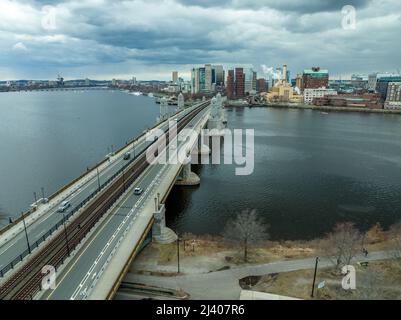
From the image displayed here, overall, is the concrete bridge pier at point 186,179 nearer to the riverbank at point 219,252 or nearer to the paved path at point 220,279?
the riverbank at point 219,252

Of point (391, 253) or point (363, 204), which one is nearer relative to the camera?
point (391, 253)

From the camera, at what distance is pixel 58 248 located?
2422cm

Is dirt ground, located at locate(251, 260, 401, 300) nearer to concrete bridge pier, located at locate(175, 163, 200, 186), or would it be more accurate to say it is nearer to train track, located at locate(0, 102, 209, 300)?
train track, located at locate(0, 102, 209, 300)

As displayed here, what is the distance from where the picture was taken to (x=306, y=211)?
133ft

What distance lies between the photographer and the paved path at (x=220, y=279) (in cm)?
2284

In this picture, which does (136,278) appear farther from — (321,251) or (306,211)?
(306,211)

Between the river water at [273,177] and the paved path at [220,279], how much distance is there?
8034 mm

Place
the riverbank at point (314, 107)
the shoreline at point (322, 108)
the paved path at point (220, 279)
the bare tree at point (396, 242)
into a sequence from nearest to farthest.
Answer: the paved path at point (220, 279), the bare tree at point (396, 242), the shoreline at point (322, 108), the riverbank at point (314, 107)

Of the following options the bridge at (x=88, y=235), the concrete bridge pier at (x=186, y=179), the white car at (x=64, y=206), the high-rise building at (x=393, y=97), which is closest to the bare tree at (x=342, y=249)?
the bridge at (x=88, y=235)

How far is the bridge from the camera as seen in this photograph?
20156 mm

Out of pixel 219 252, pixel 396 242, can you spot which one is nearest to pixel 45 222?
pixel 219 252
